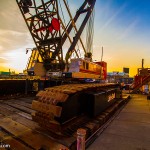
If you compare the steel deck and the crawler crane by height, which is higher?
the crawler crane

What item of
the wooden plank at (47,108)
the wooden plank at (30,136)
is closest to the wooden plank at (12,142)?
the wooden plank at (30,136)

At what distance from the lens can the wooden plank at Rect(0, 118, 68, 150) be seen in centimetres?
312

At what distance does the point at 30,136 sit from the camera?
3.50m

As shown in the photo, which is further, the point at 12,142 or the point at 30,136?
the point at 30,136

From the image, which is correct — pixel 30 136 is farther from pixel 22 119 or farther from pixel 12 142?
pixel 22 119

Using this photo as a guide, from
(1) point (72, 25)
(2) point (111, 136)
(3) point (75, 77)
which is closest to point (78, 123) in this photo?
(2) point (111, 136)

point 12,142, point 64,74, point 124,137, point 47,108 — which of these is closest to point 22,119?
point 47,108

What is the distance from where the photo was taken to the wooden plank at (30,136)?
3.12 metres

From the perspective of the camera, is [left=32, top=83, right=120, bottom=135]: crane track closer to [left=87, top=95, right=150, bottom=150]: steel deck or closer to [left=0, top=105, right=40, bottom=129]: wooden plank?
[left=0, top=105, right=40, bottom=129]: wooden plank

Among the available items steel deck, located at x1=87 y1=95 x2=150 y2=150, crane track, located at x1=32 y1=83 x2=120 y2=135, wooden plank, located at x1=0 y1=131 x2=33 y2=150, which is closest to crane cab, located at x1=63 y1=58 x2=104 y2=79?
steel deck, located at x1=87 y1=95 x2=150 y2=150

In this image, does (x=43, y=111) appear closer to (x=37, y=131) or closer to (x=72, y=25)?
(x=37, y=131)

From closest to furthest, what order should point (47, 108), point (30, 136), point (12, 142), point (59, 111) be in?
1. point (12, 142)
2. point (30, 136)
3. point (59, 111)
4. point (47, 108)

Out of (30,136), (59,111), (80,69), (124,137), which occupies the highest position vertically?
(80,69)

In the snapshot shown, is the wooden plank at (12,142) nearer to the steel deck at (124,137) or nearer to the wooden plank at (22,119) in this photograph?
the wooden plank at (22,119)
